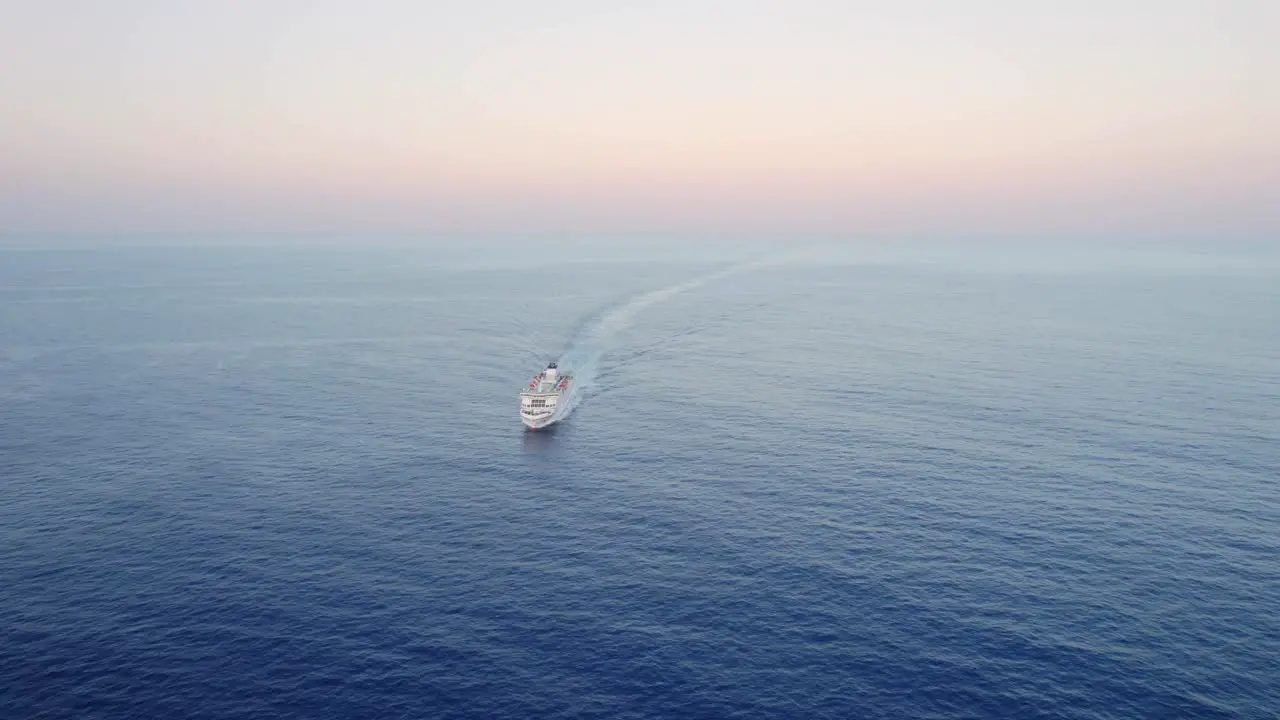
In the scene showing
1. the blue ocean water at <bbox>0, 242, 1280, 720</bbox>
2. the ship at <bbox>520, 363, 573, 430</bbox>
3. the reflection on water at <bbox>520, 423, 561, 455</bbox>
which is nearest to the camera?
the blue ocean water at <bbox>0, 242, 1280, 720</bbox>

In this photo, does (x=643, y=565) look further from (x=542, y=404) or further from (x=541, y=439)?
(x=542, y=404)

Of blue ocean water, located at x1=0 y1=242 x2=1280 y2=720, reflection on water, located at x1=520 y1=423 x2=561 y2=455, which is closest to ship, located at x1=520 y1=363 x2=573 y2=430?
reflection on water, located at x1=520 y1=423 x2=561 y2=455

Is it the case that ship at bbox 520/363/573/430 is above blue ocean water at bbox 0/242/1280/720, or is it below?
above

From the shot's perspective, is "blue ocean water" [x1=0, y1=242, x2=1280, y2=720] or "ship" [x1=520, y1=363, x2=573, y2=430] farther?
"ship" [x1=520, y1=363, x2=573, y2=430]

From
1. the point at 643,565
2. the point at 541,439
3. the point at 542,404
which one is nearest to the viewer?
the point at 643,565

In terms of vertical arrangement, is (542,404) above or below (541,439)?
above

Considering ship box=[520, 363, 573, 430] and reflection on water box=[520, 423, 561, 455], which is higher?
ship box=[520, 363, 573, 430]

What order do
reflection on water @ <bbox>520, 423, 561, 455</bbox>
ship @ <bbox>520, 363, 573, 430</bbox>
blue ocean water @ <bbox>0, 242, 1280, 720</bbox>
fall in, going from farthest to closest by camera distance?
ship @ <bbox>520, 363, 573, 430</bbox> → reflection on water @ <bbox>520, 423, 561, 455</bbox> → blue ocean water @ <bbox>0, 242, 1280, 720</bbox>

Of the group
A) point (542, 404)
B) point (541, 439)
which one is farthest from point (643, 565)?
point (542, 404)

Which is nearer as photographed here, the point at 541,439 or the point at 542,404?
the point at 541,439

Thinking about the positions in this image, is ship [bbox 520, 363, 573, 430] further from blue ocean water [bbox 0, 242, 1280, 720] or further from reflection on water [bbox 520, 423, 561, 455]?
blue ocean water [bbox 0, 242, 1280, 720]

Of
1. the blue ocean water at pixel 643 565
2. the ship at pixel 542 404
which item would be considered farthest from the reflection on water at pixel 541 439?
the ship at pixel 542 404
